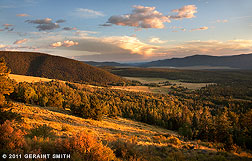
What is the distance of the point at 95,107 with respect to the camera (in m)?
33.4

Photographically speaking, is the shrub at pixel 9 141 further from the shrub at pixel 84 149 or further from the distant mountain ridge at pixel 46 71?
the distant mountain ridge at pixel 46 71

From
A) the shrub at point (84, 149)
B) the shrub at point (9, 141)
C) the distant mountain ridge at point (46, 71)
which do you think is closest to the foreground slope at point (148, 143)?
the shrub at point (84, 149)

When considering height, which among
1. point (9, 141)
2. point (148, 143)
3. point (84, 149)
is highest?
point (9, 141)

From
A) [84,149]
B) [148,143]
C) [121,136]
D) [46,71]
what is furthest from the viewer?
[46,71]

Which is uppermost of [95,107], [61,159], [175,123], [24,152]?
[24,152]

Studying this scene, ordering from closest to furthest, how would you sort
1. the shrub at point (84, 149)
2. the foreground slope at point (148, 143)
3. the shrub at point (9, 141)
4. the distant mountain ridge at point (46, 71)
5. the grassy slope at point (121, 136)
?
1. the shrub at point (9, 141)
2. the shrub at point (84, 149)
3. the foreground slope at point (148, 143)
4. the grassy slope at point (121, 136)
5. the distant mountain ridge at point (46, 71)

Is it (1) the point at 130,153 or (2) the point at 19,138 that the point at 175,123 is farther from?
(2) the point at 19,138

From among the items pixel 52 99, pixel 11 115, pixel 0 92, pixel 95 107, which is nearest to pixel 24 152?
pixel 11 115

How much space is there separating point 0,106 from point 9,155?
46.7ft

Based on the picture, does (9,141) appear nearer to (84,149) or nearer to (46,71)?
(84,149)

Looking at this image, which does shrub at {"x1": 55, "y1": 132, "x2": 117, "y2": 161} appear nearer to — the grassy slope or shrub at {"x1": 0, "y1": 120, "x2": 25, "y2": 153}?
shrub at {"x1": 0, "y1": 120, "x2": 25, "y2": 153}

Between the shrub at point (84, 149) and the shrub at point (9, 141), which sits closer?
the shrub at point (9, 141)

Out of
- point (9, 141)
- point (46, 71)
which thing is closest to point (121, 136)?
point (9, 141)

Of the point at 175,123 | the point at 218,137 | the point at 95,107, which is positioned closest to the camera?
the point at 218,137
